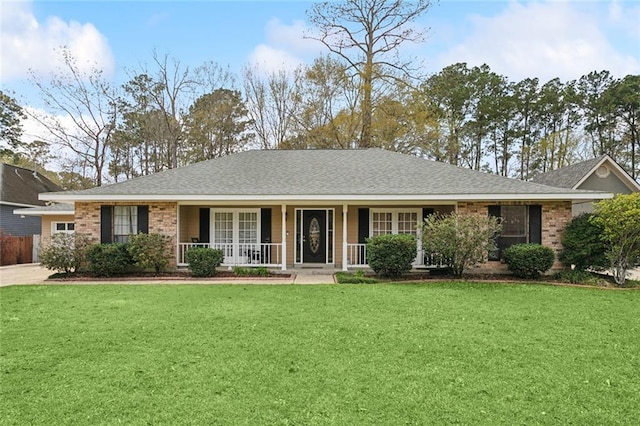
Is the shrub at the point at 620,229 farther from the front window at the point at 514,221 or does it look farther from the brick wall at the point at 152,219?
the brick wall at the point at 152,219

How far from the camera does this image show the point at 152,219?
12.3 metres

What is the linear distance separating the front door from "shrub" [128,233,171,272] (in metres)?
4.50

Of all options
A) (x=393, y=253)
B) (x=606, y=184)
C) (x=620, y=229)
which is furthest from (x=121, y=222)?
(x=606, y=184)

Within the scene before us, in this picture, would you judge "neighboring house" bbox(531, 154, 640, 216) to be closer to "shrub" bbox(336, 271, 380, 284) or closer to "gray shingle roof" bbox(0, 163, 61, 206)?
"shrub" bbox(336, 271, 380, 284)

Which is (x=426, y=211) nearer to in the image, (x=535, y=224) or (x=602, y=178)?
(x=535, y=224)

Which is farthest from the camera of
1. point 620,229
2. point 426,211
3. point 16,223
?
point 16,223

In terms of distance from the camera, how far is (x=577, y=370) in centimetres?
423

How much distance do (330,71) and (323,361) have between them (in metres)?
22.3

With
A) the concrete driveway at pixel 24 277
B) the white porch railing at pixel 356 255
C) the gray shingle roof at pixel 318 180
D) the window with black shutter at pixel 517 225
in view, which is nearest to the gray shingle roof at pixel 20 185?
the concrete driveway at pixel 24 277

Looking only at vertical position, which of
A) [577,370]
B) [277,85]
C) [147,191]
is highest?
[277,85]

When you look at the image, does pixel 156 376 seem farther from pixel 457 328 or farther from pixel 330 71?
pixel 330 71

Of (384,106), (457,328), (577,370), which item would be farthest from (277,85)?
(577,370)

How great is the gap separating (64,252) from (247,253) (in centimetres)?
537

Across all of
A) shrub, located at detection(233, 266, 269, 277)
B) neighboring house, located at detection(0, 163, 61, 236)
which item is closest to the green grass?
shrub, located at detection(233, 266, 269, 277)
